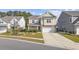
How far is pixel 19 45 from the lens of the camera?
1264 cm

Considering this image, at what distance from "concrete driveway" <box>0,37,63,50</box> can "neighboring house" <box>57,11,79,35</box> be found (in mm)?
617

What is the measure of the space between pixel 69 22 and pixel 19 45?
4.86ft

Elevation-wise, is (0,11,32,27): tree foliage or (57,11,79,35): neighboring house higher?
(0,11,32,27): tree foliage

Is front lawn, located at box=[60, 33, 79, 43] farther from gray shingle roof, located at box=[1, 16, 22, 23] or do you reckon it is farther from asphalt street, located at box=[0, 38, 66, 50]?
gray shingle roof, located at box=[1, 16, 22, 23]

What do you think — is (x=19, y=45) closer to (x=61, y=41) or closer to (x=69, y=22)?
(x=61, y=41)

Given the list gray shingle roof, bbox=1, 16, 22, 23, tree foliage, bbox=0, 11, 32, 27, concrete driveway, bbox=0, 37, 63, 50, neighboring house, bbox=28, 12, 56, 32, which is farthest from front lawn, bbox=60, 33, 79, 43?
gray shingle roof, bbox=1, 16, 22, 23

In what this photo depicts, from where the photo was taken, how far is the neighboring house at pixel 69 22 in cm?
1221

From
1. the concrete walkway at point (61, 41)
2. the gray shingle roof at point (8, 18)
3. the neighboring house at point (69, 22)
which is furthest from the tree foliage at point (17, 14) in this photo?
the neighboring house at point (69, 22)

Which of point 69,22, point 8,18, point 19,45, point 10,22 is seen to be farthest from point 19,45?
point 69,22

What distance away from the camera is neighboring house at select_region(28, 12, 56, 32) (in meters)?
12.2

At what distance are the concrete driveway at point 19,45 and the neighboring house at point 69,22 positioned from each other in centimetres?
62

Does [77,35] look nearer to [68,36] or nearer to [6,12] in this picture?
[68,36]

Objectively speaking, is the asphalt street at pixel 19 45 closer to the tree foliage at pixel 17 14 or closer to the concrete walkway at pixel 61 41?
the concrete walkway at pixel 61 41

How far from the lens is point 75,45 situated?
12.4 metres
